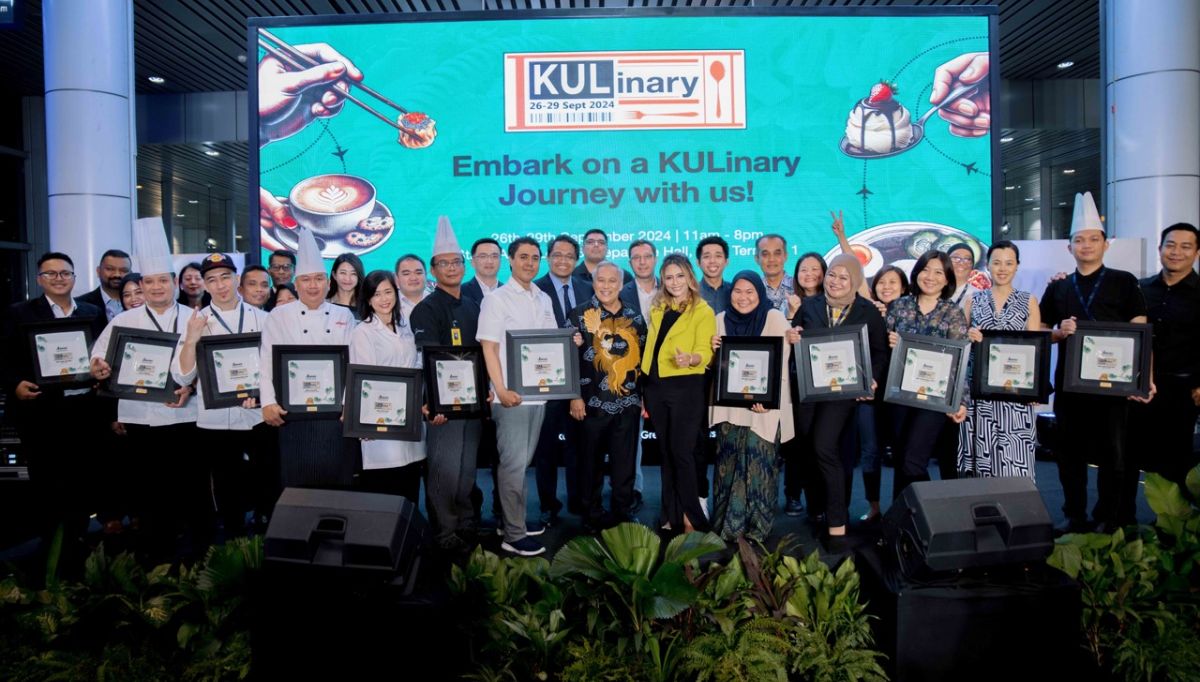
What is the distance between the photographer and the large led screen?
5.70m

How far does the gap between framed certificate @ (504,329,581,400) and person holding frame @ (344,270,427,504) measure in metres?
0.48

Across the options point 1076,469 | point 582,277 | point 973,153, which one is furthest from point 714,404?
point 973,153

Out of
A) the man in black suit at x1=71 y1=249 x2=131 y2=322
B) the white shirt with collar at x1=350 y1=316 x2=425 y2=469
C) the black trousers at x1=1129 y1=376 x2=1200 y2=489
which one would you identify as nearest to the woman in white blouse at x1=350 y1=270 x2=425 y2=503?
the white shirt with collar at x1=350 y1=316 x2=425 y2=469

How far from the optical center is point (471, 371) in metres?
3.56

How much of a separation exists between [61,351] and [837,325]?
3.98 m

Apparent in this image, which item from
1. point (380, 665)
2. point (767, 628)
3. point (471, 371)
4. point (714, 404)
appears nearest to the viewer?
point (380, 665)

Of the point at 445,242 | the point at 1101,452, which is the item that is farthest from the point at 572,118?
the point at 1101,452

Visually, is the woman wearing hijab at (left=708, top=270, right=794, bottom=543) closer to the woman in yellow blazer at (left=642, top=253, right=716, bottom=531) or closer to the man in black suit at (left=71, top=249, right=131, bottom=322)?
the woman in yellow blazer at (left=642, top=253, right=716, bottom=531)

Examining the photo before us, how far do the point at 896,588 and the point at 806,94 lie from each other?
451cm

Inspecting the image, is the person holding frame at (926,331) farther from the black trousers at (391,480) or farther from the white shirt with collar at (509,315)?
the black trousers at (391,480)

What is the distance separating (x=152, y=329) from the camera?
12.0 feet

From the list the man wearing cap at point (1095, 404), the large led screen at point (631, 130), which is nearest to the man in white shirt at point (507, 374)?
the large led screen at point (631, 130)

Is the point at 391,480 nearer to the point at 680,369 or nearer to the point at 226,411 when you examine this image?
the point at 226,411

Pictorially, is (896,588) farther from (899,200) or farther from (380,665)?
(899,200)
